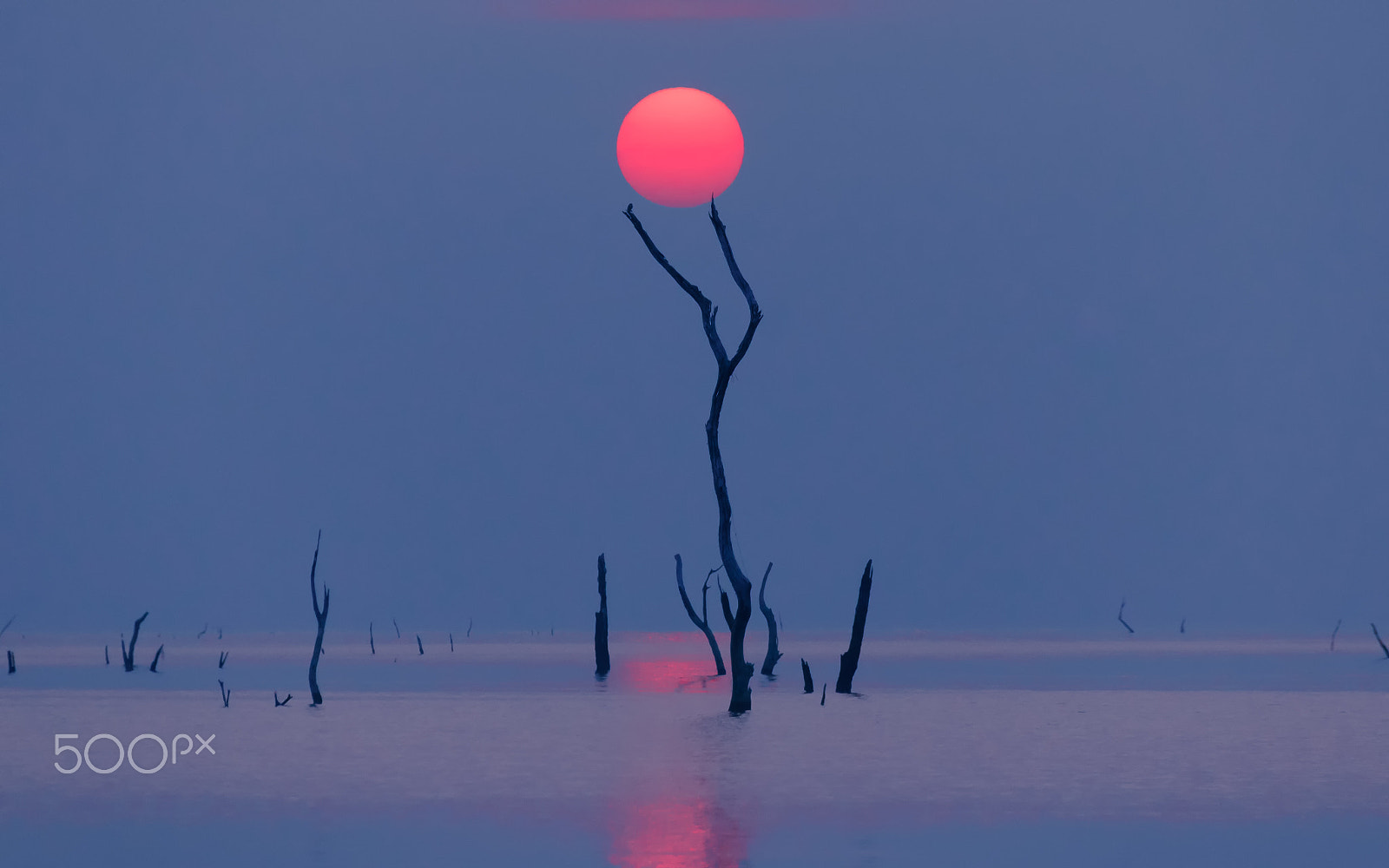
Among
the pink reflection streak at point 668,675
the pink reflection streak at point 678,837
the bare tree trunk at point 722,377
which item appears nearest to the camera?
the pink reflection streak at point 678,837

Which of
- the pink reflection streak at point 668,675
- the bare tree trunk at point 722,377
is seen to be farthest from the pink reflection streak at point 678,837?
the pink reflection streak at point 668,675

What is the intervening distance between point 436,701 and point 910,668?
20.9 meters

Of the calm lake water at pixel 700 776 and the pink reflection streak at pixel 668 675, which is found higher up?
the calm lake water at pixel 700 776

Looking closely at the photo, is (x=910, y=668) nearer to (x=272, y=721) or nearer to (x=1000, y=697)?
(x=1000, y=697)

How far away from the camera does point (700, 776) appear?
65.8ft

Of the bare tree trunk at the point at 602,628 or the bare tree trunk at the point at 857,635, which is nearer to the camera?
the bare tree trunk at the point at 857,635

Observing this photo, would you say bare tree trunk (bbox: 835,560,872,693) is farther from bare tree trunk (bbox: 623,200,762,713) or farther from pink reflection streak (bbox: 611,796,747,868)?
pink reflection streak (bbox: 611,796,747,868)

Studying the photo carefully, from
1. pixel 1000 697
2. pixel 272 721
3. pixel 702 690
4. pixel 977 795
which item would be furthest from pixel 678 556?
pixel 977 795

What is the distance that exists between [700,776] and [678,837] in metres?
5.12

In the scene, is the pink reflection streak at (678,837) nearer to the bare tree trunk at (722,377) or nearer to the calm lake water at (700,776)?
the calm lake water at (700,776)

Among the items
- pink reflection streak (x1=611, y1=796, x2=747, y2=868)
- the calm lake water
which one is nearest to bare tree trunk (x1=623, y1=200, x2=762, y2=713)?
the calm lake water

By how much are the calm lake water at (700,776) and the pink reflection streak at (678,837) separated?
0.04 m

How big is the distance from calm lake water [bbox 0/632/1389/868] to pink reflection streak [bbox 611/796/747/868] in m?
0.04

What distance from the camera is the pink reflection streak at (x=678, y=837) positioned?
1372cm
